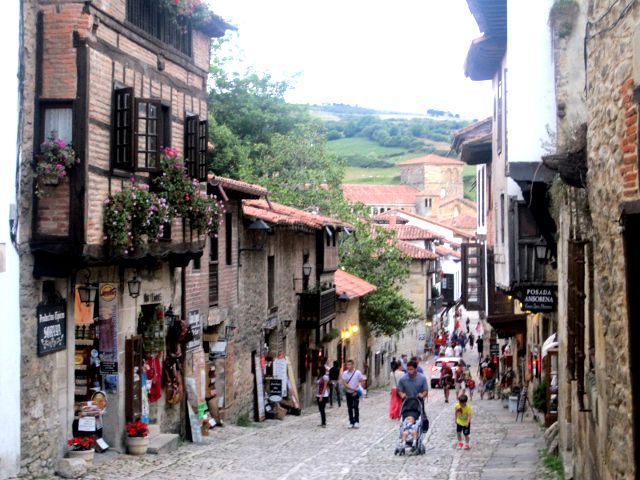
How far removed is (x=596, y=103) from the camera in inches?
358

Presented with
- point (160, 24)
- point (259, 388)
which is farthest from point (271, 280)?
point (160, 24)

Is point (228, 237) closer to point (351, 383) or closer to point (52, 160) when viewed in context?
point (351, 383)

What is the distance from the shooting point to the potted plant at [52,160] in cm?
1389

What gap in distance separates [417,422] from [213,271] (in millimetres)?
7268

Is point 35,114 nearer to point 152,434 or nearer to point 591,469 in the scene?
point 152,434

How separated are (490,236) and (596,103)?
1940 cm

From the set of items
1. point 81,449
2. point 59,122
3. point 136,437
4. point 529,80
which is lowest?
point 136,437

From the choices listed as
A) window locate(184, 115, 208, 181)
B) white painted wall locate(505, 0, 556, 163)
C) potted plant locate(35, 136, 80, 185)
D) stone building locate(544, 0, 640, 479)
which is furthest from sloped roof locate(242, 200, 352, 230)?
stone building locate(544, 0, 640, 479)

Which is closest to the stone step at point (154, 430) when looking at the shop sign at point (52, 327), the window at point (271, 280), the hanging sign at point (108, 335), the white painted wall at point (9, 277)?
the hanging sign at point (108, 335)

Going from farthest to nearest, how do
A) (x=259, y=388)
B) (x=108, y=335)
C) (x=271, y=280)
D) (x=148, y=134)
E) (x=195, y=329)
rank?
(x=271, y=280) → (x=259, y=388) → (x=195, y=329) → (x=108, y=335) → (x=148, y=134)

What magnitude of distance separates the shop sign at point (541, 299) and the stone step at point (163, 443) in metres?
6.89

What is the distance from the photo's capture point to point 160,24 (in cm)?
1795

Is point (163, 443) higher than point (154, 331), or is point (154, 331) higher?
point (154, 331)

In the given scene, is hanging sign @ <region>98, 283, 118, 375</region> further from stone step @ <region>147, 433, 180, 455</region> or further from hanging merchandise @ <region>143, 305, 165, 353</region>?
hanging merchandise @ <region>143, 305, 165, 353</region>
